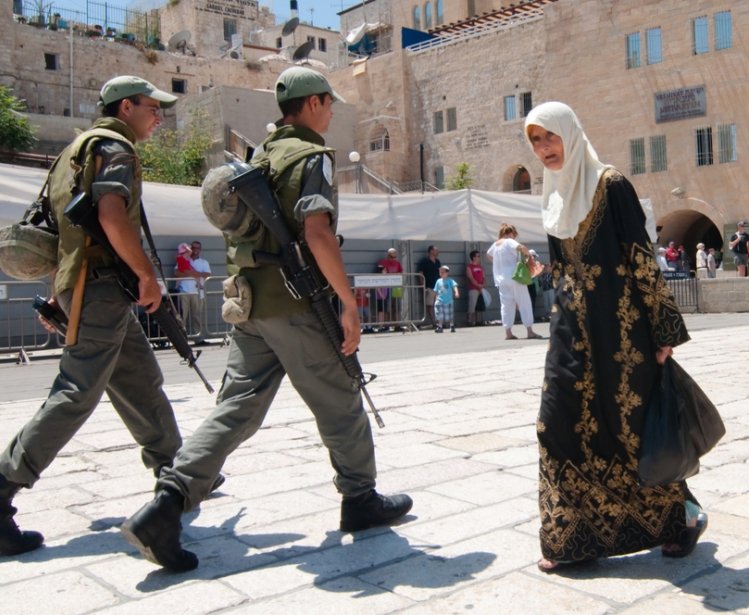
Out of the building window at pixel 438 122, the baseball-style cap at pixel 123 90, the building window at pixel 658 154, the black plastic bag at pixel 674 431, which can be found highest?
the building window at pixel 438 122

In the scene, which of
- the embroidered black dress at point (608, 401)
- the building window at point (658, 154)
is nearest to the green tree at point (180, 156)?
the building window at point (658, 154)

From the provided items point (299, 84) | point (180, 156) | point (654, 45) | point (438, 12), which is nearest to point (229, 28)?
point (438, 12)

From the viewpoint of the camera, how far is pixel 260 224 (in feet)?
10.4

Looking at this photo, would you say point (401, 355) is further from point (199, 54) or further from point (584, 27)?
point (199, 54)

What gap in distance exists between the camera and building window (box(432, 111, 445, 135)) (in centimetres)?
4478

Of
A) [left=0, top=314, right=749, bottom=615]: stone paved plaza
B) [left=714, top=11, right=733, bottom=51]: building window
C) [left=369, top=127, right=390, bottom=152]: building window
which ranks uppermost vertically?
[left=714, top=11, right=733, bottom=51]: building window

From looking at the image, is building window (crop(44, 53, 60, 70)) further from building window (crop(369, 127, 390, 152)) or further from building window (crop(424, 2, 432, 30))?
building window (crop(424, 2, 432, 30))

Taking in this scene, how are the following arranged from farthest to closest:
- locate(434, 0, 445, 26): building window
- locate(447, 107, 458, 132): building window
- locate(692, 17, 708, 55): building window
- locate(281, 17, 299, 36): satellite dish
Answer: locate(281, 17, 299, 36): satellite dish, locate(434, 0, 445, 26): building window, locate(447, 107, 458, 132): building window, locate(692, 17, 708, 55): building window

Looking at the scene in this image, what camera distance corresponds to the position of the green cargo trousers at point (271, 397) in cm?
304

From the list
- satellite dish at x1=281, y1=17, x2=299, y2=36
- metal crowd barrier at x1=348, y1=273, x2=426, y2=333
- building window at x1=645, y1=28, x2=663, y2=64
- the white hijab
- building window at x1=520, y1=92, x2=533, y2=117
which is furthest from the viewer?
satellite dish at x1=281, y1=17, x2=299, y2=36

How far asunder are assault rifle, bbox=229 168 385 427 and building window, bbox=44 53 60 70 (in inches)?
1941

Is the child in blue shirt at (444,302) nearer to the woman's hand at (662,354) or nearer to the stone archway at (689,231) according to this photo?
the woman's hand at (662,354)

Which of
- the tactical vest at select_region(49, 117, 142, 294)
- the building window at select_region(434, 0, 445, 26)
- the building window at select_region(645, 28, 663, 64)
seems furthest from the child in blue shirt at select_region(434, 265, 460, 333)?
the building window at select_region(434, 0, 445, 26)

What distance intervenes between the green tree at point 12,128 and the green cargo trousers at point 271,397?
3883 centimetres
